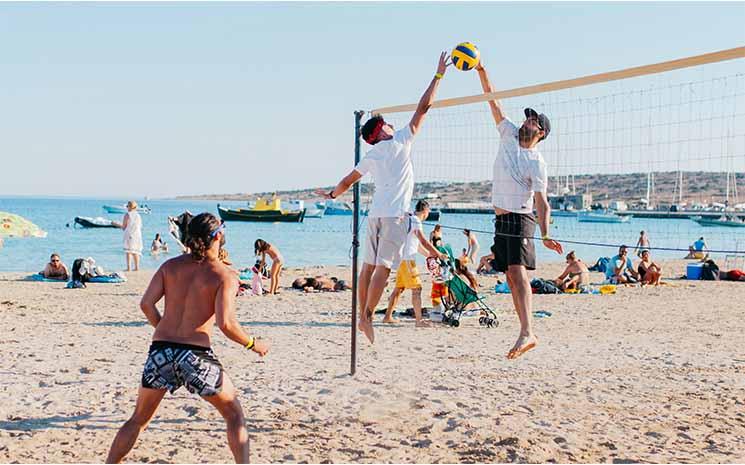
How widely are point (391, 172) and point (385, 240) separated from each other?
21.4 inches

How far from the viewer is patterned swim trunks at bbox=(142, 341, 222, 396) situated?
4.33 m

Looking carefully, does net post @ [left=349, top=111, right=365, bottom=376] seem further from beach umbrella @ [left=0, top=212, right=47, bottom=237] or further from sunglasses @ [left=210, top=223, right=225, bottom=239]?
beach umbrella @ [left=0, top=212, right=47, bottom=237]

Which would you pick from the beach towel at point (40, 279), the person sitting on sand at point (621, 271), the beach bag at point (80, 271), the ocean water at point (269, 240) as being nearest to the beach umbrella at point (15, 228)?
the ocean water at point (269, 240)

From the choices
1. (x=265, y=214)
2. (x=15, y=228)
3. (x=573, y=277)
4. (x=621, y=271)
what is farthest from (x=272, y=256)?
(x=265, y=214)

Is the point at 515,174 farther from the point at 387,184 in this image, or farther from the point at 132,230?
the point at 132,230

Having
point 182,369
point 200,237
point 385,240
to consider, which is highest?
point 200,237

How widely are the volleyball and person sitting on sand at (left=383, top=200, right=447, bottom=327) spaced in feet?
4.01

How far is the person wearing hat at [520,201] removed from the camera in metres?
6.08

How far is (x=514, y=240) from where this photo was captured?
20.3 ft

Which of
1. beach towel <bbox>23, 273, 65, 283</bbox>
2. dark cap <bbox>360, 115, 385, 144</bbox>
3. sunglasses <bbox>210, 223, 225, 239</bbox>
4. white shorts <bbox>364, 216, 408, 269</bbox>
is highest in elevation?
dark cap <bbox>360, 115, 385, 144</bbox>

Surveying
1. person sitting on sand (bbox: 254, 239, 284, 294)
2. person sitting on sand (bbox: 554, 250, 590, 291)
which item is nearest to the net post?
person sitting on sand (bbox: 254, 239, 284, 294)

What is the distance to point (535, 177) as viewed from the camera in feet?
19.9

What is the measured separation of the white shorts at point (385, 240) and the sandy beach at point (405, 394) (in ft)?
3.81

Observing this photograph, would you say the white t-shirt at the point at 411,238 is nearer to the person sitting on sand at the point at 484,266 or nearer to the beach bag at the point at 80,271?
the beach bag at the point at 80,271
